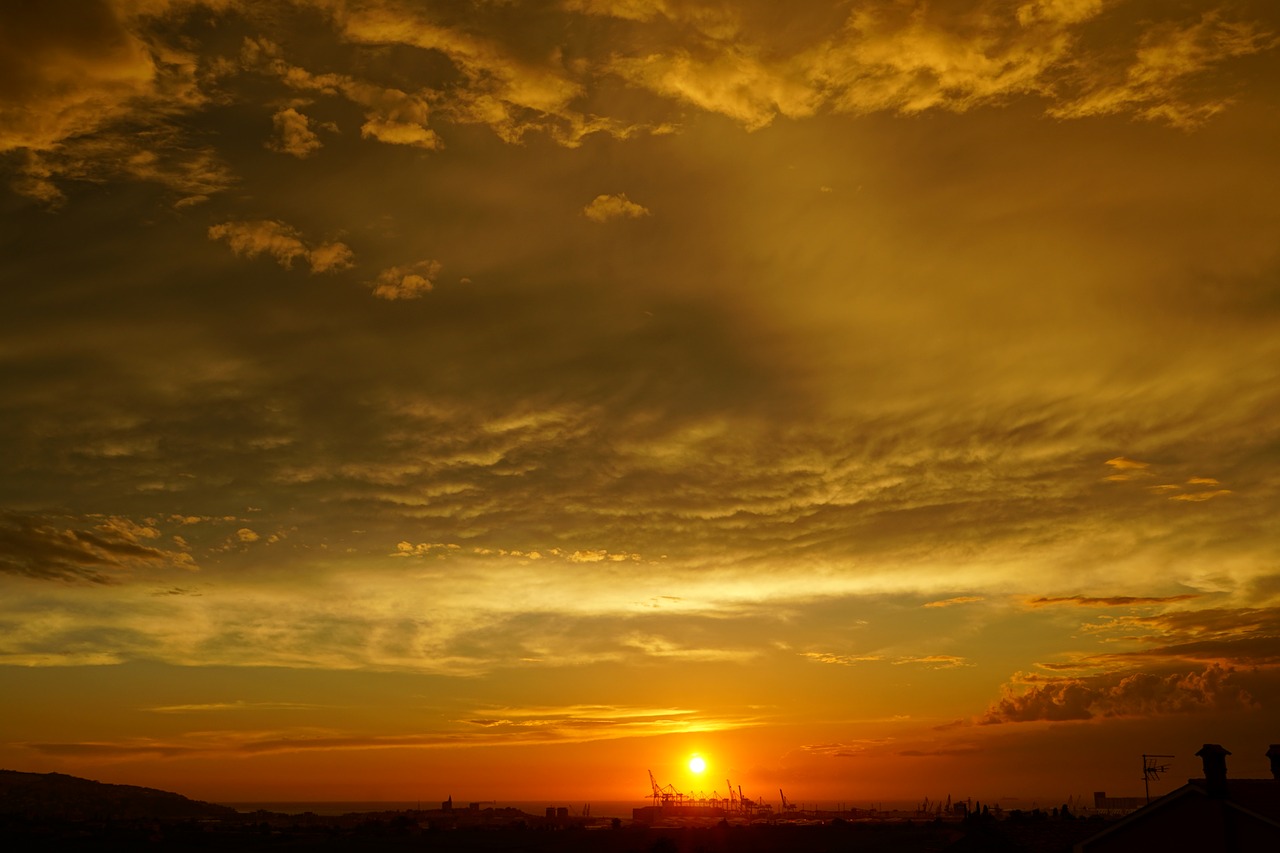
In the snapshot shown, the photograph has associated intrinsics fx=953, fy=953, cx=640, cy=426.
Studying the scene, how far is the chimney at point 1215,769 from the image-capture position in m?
45.6

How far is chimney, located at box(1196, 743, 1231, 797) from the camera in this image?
45.6 m

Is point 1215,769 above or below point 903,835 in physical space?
above

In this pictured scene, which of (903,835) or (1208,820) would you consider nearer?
(1208,820)

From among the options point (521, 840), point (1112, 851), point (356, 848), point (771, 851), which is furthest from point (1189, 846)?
Answer: point (521, 840)

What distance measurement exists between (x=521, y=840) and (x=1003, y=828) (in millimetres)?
94560

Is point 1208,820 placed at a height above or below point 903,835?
above

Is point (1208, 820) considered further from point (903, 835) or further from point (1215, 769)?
point (903, 835)

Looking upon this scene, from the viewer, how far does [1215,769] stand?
4578 cm

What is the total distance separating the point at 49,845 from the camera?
424 ft

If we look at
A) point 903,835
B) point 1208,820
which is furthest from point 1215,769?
point 903,835

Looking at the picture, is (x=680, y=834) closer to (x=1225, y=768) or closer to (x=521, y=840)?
(x=521, y=840)

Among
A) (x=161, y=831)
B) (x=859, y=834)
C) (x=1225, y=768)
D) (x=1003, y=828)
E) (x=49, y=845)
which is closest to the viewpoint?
(x=1225, y=768)

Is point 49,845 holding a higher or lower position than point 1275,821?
lower

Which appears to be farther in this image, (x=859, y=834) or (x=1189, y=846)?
(x=859, y=834)
